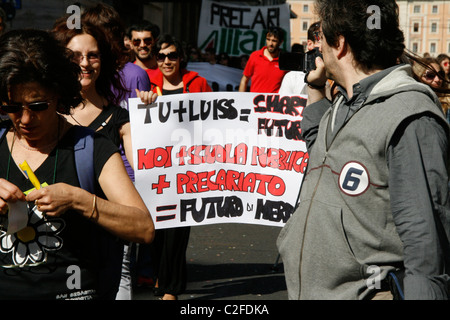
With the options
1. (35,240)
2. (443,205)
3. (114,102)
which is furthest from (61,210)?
(114,102)

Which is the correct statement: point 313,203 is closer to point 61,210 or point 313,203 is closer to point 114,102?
point 61,210

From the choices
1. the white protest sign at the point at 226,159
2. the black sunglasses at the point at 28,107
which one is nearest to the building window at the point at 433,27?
the white protest sign at the point at 226,159

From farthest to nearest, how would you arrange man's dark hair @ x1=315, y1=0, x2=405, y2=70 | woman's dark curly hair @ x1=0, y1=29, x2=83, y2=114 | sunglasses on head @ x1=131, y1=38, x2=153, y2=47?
sunglasses on head @ x1=131, y1=38, x2=153, y2=47 < woman's dark curly hair @ x1=0, y1=29, x2=83, y2=114 < man's dark hair @ x1=315, y1=0, x2=405, y2=70

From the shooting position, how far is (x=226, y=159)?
19.2 ft

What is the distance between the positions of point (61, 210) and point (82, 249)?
26 centimetres

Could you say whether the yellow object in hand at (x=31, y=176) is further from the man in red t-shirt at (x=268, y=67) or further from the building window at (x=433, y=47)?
the building window at (x=433, y=47)

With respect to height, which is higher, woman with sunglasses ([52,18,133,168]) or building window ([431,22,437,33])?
woman with sunglasses ([52,18,133,168])

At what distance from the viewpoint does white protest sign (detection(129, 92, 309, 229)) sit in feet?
Result: 18.5

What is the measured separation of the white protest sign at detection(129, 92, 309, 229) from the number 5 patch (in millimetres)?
3339

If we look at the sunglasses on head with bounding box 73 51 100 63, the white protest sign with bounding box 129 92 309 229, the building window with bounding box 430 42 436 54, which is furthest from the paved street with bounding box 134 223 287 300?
the building window with bounding box 430 42 436 54

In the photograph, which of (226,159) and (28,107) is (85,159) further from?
(226,159)

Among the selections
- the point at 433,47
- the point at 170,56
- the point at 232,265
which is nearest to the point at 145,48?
the point at 170,56

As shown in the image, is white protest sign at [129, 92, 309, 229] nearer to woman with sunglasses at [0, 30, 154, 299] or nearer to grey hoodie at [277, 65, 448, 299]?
woman with sunglasses at [0, 30, 154, 299]
